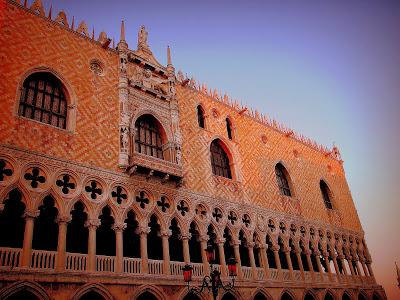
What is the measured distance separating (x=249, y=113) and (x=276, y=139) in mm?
2269

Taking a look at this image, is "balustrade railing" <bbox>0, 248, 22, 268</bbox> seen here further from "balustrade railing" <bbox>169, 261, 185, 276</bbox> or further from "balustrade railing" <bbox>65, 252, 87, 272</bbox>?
"balustrade railing" <bbox>169, 261, 185, 276</bbox>

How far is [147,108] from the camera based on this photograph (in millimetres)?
13875

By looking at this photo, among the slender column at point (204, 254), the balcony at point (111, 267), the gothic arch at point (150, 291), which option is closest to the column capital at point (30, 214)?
the balcony at point (111, 267)

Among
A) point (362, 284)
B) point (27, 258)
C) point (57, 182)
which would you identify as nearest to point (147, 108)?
point (57, 182)

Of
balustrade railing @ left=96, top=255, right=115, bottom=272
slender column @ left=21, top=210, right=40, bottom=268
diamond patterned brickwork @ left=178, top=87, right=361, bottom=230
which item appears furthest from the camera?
diamond patterned brickwork @ left=178, top=87, right=361, bottom=230

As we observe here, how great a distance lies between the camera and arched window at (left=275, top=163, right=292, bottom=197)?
61.9ft

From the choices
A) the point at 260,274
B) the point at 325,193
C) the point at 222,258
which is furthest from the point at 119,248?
the point at 325,193

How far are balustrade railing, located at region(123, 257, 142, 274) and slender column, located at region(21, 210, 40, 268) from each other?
2763 mm

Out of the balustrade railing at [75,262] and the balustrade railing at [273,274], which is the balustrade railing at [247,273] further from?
the balustrade railing at [75,262]

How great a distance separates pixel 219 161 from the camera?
53.6 ft

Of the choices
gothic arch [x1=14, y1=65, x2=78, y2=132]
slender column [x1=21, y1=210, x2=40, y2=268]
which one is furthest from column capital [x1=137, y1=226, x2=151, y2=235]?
gothic arch [x1=14, y1=65, x2=78, y2=132]

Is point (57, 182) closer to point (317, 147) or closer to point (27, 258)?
point (27, 258)

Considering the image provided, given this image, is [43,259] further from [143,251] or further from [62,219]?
[143,251]

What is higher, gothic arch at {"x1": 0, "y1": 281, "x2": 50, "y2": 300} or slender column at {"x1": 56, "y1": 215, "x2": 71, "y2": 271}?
slender column at {"x1": 56, "y1": 215, "x2": 71, "y2": 271}
